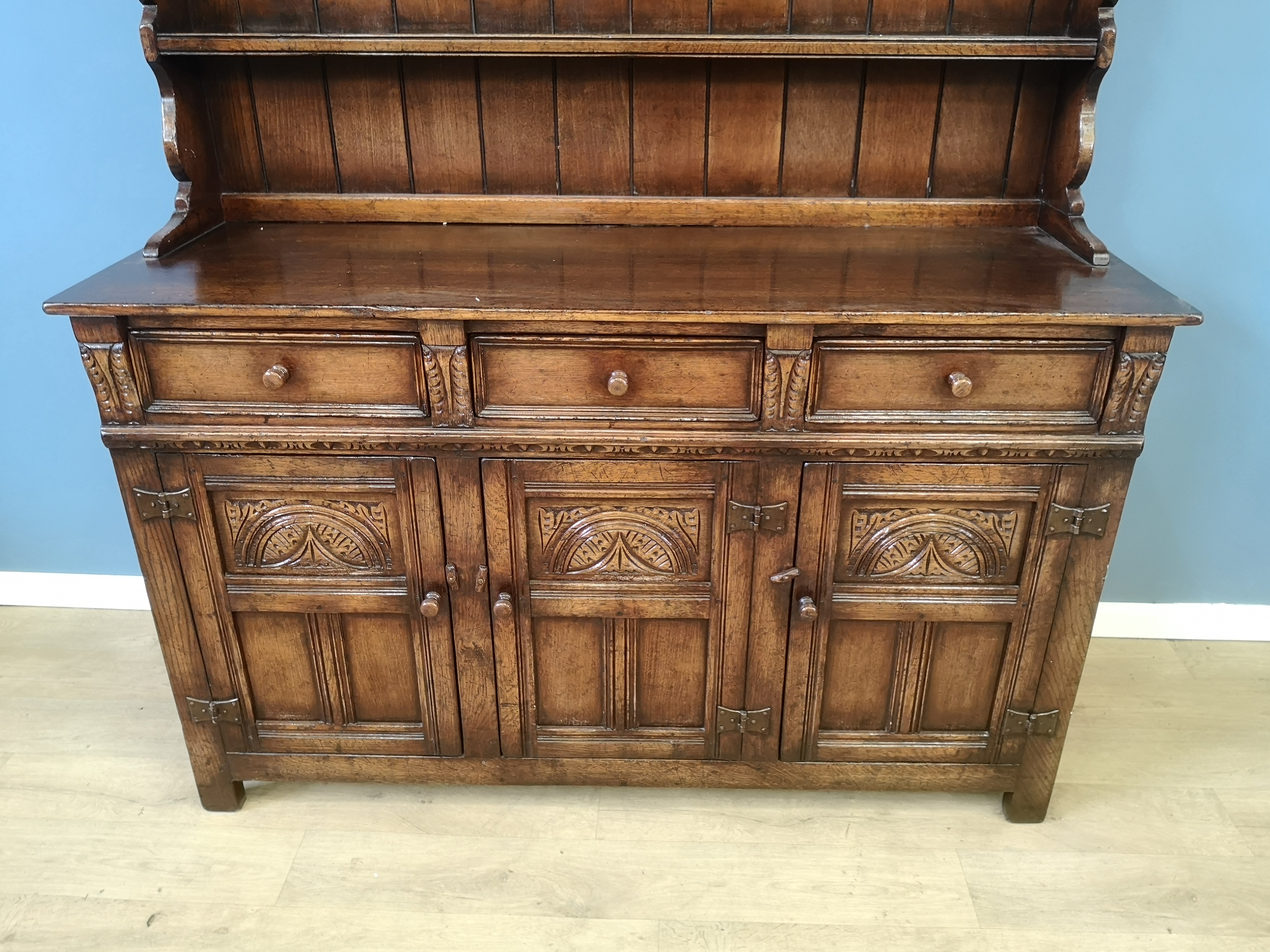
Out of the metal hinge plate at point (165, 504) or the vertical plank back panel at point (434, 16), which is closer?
the metal hinge plate at point (165, 504)

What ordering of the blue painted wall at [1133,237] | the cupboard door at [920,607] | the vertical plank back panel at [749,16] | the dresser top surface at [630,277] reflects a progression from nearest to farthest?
the dresser top surface at [630,277] → the cupboard door at [920,607] → the vertical plank back panel at [749,16] → the blue painted wall at [1133,237]

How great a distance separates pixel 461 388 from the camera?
4.77ft

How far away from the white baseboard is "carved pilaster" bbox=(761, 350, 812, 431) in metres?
1.23

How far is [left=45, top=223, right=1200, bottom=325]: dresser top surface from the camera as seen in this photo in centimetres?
139

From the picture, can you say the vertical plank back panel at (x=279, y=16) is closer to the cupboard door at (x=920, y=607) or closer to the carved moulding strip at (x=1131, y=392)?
the cupboard door at (x=920, y=607)

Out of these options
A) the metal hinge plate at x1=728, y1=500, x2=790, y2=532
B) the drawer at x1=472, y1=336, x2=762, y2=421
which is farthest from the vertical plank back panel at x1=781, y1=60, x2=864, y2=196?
the metal hinge plate at x1=728, y1=500, x2=790, y2=532

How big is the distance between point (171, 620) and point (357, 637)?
1.05 ft

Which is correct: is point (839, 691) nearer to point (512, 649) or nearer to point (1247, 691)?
point (512, 649)

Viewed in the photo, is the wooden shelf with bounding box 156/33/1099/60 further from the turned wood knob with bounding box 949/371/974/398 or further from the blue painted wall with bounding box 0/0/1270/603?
the turned wood knob with bounding box 949/371/974/398

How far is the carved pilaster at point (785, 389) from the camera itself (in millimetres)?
1425

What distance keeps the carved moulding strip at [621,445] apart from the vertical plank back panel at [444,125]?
→ 602mm

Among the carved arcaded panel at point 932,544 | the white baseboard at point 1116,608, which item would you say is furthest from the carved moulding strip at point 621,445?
the white baseboard at point 1116,608

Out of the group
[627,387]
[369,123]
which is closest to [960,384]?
[627,387]

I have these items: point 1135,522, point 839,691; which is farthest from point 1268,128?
point 839,691
